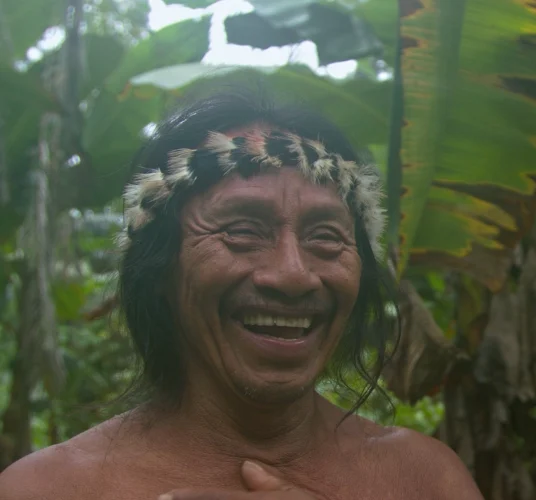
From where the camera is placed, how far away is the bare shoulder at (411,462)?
1.67 m

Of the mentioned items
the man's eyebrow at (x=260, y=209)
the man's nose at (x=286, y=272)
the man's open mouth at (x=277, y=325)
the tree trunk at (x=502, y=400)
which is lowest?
the tree trunk at (x=502, y=400)

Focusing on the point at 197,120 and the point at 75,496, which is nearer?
the point at 75,496

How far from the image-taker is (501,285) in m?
2.51

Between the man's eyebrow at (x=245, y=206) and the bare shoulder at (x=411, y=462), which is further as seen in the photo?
the bare shoulder at (x=411, y=462)

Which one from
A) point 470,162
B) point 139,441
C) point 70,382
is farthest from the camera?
point 70,382

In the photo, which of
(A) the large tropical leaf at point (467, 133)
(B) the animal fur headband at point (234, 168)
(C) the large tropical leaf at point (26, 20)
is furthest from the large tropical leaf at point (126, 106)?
(B) the animal fur headband at point (234, 168)

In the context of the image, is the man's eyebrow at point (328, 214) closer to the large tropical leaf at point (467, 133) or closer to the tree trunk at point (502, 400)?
the large tropical leaf at point (467, 133)

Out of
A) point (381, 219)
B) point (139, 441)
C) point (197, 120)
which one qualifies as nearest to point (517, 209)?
Answer: point (381, 219)

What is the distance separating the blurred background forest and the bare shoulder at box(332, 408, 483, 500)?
0.56 meters

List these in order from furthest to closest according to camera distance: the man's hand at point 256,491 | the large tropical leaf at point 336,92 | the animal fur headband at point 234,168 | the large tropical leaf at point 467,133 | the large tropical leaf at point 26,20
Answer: the large tropical leaf at point 26,20, the large tropical leaf at point 336,92, the large tropical leaf at point 467,133, the animal fur headband at point 234,168, the man's hand at point 256,491

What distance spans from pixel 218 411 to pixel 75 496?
0.33 meters

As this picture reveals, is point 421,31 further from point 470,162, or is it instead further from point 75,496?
point 75,496

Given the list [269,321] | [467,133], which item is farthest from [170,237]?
[467,133]

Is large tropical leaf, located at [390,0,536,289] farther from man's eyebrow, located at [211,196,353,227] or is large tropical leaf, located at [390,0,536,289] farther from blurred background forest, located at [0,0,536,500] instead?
man's eyebrow, located at [211,196,353,227]
